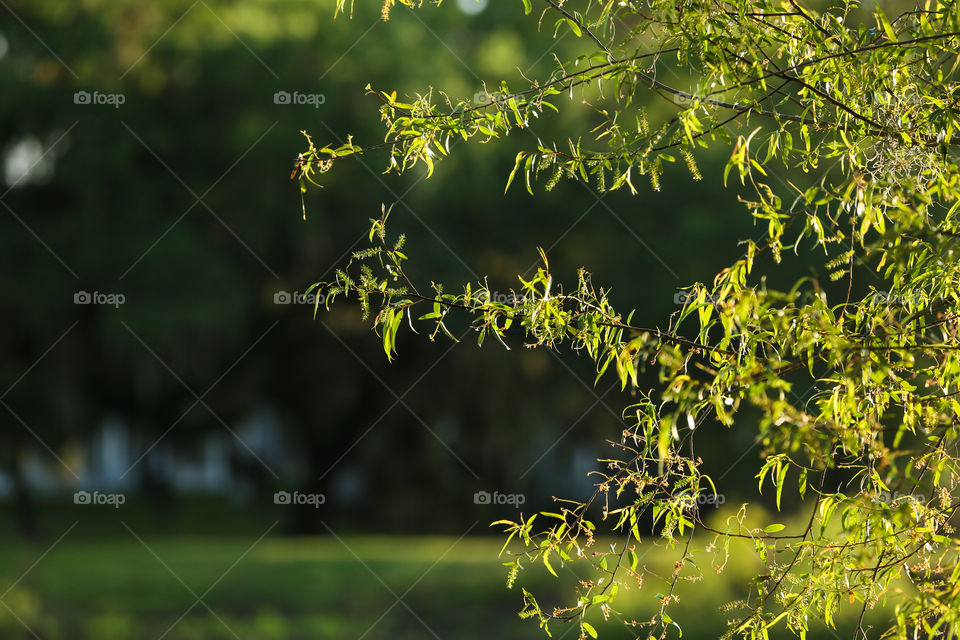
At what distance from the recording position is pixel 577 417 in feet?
37.2

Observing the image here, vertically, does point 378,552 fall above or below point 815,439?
below

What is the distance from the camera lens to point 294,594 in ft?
30.3

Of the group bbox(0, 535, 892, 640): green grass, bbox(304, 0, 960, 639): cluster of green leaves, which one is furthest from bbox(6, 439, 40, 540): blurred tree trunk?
bbox(304, 0, 960, 639): cluster of green leaves

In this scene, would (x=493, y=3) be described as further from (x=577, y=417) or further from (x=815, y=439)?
(x=815, y=439)

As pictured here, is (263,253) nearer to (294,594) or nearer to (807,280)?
(294,594)

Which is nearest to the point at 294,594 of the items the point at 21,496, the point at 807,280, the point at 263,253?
the point at 263,253

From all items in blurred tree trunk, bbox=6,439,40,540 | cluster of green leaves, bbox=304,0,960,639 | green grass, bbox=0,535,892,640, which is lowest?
green grass, bbox=0,535,892,640

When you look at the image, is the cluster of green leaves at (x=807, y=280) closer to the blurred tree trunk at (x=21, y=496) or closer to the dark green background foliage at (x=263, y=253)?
A: the dark green background foliage at (x=263, y=253)

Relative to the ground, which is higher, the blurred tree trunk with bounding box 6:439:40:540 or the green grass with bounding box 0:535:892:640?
the blurred tree trunk with bounding box 6:439:40:540

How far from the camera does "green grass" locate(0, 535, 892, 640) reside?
27.4 ft

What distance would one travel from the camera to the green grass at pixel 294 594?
27.4 feet

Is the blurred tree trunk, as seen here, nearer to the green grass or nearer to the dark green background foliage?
the dark green background foliage

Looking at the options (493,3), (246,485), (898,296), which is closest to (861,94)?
(898,296)

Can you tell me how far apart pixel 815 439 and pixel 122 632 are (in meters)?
8.64
